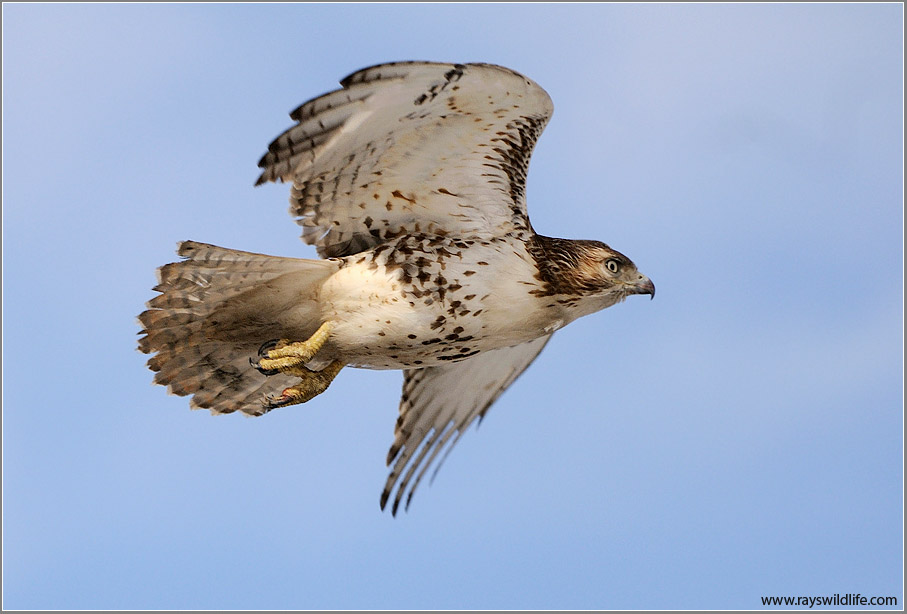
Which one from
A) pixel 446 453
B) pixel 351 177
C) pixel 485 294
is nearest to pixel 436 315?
pixel 485 294

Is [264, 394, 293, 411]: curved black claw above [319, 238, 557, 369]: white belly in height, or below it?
below

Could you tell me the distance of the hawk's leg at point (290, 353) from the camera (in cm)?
1021

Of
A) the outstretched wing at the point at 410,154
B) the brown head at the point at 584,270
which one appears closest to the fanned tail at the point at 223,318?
the outstretched wing at the point at 410,154

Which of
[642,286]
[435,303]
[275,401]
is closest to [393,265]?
[435,303]

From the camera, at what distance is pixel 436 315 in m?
9.98

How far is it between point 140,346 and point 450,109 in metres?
2.83

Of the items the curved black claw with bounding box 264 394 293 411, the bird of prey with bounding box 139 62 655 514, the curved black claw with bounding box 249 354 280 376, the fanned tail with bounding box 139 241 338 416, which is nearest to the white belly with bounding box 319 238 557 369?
the bird of prey with bounding box 139 62 655 514

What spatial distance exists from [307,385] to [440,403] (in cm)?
138

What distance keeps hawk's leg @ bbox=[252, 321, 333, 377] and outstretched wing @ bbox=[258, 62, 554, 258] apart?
2.12ft

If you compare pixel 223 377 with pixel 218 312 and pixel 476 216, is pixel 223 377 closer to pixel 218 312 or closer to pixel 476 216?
pixel 218 312

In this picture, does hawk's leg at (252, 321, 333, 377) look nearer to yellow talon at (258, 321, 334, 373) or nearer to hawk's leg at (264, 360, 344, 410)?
yellow talon at (258, 321, 334, 373)

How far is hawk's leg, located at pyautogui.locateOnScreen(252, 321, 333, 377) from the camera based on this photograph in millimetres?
10211

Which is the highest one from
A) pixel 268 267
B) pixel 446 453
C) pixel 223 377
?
pixel 268 267

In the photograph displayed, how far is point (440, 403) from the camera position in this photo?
11523 mm
